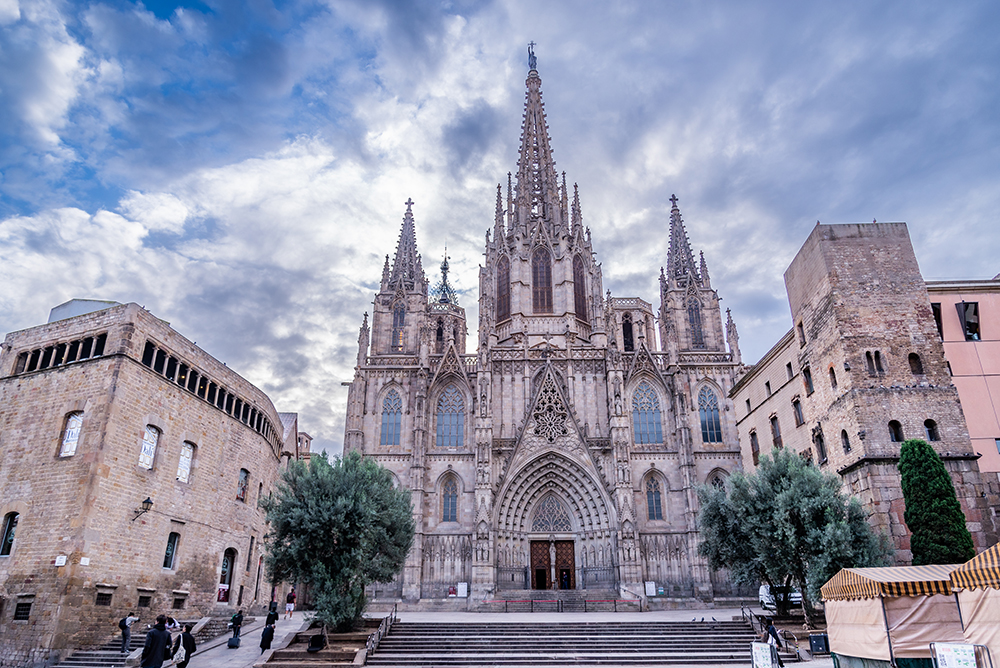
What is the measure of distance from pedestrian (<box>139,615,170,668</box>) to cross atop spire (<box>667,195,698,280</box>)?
3827 centimetres

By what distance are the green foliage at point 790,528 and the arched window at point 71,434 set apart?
2041cm

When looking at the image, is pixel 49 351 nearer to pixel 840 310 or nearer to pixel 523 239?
pixel 840 310

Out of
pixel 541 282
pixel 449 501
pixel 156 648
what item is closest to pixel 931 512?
pixel 156 648

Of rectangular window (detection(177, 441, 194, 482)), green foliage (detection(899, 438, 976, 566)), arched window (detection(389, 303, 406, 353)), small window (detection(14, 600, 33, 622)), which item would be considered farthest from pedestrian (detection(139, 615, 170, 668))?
arched window (detection(389, 303, 406, 353))

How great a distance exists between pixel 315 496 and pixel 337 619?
10.9 feet

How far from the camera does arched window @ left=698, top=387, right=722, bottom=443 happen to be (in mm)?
36812

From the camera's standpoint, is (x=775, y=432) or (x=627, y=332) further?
(x=627, y=332)

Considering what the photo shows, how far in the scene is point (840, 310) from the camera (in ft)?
67.8

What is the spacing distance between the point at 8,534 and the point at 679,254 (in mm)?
39924

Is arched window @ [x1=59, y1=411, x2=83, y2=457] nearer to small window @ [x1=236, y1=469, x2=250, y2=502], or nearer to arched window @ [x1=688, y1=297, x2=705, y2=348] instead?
small window @ [x1=236, y1=469, x2=250, y2=502]

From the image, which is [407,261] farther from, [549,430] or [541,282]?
[549,430]

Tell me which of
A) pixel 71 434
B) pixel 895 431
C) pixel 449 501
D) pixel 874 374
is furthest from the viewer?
pixel 449 501

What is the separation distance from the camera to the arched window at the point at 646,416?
1446 inches

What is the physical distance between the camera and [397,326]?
4203cm
